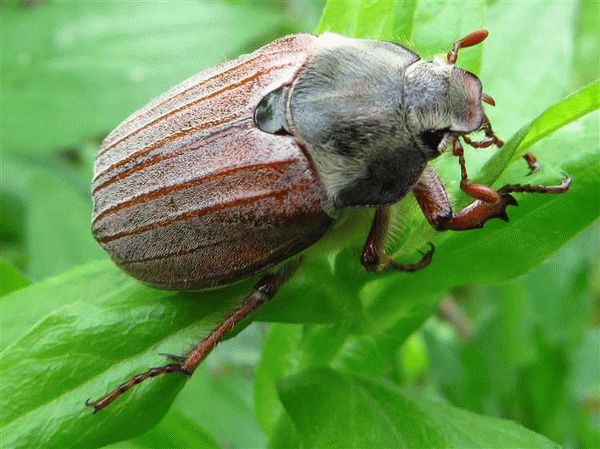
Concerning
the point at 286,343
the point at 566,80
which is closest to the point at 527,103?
the point at 566,80

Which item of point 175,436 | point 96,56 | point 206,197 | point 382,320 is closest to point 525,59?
point 382,320

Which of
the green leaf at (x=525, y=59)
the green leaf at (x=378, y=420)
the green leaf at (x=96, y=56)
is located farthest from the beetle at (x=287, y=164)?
the green leaf at (x=96, y=56)

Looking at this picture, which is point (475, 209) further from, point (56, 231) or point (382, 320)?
point (56, 231)

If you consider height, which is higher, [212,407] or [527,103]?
[527,103]

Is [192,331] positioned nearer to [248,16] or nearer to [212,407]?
[212,407]

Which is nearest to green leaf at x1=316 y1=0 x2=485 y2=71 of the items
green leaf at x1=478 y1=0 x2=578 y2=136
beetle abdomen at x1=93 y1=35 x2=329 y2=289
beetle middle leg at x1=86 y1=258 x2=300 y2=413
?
green leaf at x1=478 y1=0 x2=578 y2=136

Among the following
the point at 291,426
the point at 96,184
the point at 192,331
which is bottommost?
the point at 291,426
